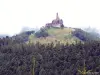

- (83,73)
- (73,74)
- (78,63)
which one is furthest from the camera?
(78,63)

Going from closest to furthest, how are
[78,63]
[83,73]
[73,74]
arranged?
[83,73]
[73,74]
[78,63]

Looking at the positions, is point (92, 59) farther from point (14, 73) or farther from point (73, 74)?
point (14, 73)

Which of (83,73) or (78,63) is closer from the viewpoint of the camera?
(83,73)

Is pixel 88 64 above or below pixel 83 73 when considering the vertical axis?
below

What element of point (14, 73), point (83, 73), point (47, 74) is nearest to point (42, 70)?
point (47, 74)

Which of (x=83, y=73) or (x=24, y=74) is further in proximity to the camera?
(x=24, y=74)

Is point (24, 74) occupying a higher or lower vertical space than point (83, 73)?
lower

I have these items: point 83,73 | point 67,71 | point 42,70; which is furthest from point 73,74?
point 83,73

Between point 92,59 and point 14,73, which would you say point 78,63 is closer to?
point 92,59
